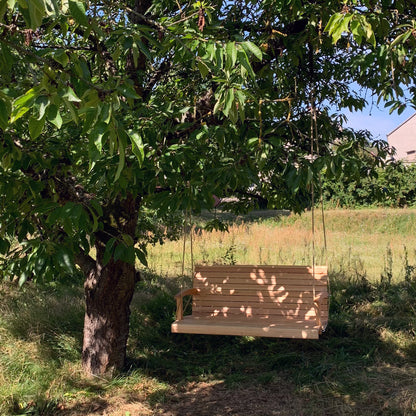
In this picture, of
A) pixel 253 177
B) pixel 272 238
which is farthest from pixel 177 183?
pixel 272 238

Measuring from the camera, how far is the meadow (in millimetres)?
4938

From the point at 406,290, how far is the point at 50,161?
555 cm

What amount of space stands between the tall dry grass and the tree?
130 inches

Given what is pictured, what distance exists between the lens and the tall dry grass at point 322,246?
10.1 metres

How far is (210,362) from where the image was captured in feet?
20.4

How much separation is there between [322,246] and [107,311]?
742 centimetres

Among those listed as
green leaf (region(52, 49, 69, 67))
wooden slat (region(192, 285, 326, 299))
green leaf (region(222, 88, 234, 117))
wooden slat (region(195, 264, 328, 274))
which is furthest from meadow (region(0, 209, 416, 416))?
green leaf (region(52, 49, 69, 67))

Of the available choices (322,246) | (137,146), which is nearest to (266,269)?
(137,146)

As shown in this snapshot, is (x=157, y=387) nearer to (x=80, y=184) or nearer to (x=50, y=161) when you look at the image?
(x=80, y=184)

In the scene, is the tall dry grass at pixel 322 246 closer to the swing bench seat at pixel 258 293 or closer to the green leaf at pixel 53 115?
the swing bench seat at pixel 258 293

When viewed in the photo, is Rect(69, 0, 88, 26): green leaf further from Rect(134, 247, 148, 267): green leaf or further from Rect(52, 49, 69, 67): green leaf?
Rect(134, 247, 148, 267): green leaf

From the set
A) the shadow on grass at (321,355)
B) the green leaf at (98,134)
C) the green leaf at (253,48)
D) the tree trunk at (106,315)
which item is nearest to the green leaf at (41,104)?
the green leaf at (98,134)

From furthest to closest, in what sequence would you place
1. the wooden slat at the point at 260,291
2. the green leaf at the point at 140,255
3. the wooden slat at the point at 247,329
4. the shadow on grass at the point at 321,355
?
the wooden slat at the point at 260,291 < the shadow on grass at the point at 321,355 < the wooden slat at the point at 247,329 < the green leaf at the point at 140,255

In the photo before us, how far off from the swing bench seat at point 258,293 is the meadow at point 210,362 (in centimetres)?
58
